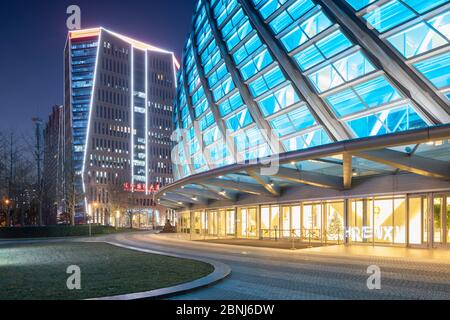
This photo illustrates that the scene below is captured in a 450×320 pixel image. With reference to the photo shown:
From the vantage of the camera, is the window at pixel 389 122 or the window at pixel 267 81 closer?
→ the window at pixel 389 122

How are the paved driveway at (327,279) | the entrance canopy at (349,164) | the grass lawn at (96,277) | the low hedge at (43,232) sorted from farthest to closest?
the low hedge at (43,232), the entrance canopy at (349,164), the grass lawn at (96,277), the paved driveway at (327,279)

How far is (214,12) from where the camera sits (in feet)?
136

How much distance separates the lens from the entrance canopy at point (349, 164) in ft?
57.0

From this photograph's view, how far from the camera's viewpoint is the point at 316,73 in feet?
86.6

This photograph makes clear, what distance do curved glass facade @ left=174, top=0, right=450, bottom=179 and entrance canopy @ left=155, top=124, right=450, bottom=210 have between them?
5.30 feet

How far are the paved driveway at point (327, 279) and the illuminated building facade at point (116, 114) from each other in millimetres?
124180

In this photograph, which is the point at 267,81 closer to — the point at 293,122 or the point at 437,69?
the point at 293,122

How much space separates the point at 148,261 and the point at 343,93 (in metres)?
14.6

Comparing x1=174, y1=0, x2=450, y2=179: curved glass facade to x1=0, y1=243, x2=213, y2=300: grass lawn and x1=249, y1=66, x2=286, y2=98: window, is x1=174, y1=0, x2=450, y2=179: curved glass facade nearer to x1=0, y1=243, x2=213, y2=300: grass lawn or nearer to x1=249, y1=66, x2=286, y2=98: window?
x1=249, y1=66, x2=286, y2=98: window

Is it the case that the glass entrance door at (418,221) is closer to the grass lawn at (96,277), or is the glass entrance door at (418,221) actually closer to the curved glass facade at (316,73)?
the curved glass facade at (316,73)

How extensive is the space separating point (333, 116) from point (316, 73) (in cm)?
316

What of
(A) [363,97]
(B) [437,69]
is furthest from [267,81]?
(B) [437,69]

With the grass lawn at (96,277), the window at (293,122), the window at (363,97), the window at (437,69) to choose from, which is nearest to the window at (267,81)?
the window at (293,122)

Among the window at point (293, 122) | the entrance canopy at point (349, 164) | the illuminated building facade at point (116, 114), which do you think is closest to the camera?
the entrance canopy at point (349, 164)
